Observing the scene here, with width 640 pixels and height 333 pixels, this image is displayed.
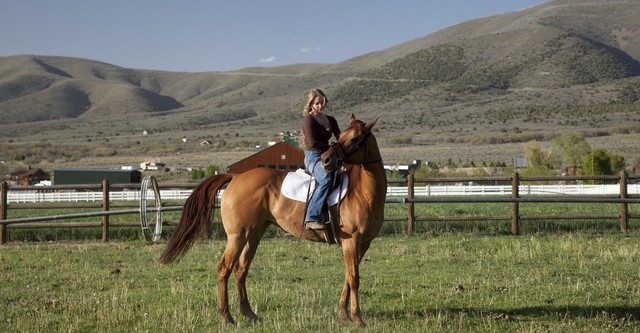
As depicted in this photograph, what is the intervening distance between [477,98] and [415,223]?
12096 cm

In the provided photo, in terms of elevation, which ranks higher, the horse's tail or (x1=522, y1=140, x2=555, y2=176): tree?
(x1=522, y1=140, x2=555, y2=176): tree

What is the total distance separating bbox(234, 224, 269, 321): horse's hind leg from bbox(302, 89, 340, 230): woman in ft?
2.69

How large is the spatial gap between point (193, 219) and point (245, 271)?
39.7 inches

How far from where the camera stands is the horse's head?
8555mm

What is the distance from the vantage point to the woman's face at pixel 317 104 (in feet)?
30.0

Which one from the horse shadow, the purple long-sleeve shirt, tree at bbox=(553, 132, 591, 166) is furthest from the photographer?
tree at bbox=(553, 132, 591, 166)

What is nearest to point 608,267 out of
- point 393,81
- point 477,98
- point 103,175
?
point 103,175

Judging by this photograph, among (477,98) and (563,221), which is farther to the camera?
(477,98)

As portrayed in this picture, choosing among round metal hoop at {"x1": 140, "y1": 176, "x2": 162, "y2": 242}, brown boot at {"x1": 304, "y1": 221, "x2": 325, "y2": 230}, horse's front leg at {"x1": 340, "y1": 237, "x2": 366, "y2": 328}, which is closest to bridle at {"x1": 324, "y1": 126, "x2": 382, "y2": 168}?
brown boot at {"x1": 304, "y1": 221, "x2": 325, "y2": 230}

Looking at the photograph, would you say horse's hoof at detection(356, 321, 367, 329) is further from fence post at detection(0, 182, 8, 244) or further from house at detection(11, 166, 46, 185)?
house at detection(11, 166, 46, 185)

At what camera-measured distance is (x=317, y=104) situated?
916 centimetres

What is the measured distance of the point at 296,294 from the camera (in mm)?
10445

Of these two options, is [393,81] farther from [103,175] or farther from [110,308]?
[110,308]

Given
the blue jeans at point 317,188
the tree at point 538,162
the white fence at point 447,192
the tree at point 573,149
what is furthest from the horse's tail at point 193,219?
the tree at point 573,149
